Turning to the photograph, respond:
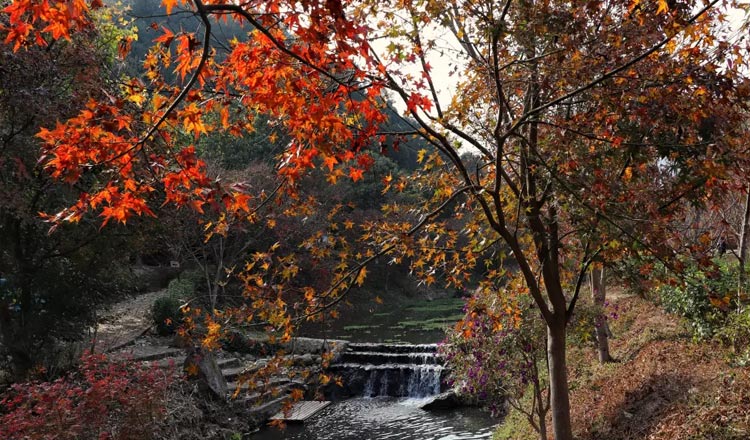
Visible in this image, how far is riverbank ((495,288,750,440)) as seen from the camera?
568 centimetres

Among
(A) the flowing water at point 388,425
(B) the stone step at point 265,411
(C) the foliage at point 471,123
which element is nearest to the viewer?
(C) the foliage at point 471,123

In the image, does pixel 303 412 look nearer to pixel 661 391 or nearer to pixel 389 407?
pixel 389 407

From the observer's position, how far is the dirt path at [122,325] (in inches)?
529

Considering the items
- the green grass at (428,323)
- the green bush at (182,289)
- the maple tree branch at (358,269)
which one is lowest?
the green grass at (428,323)

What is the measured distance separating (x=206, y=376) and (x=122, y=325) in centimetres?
711

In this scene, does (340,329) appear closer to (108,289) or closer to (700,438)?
(108,289)

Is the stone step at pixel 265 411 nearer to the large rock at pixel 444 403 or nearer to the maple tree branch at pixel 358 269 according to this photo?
the large rock at pixel 444 403

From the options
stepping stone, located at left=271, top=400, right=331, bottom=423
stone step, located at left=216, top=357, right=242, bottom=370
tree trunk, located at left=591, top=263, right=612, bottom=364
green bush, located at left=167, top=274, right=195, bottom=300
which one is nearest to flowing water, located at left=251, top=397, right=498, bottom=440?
stepping stone, located at left=271, top=400, right=331, bottom=423

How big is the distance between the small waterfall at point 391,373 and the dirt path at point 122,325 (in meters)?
5.60

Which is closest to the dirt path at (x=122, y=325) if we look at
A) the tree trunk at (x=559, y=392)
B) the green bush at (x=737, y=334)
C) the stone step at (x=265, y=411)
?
the stone step at (x=265, y=411)

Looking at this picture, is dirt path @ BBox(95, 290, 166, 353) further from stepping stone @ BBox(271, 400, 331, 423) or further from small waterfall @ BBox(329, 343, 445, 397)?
small waterfall @ BBox(329, 343, 445, 397)

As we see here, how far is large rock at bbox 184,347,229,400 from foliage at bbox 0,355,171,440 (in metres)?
2.10

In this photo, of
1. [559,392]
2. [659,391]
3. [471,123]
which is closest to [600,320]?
[659,391]

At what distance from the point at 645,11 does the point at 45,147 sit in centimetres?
432
